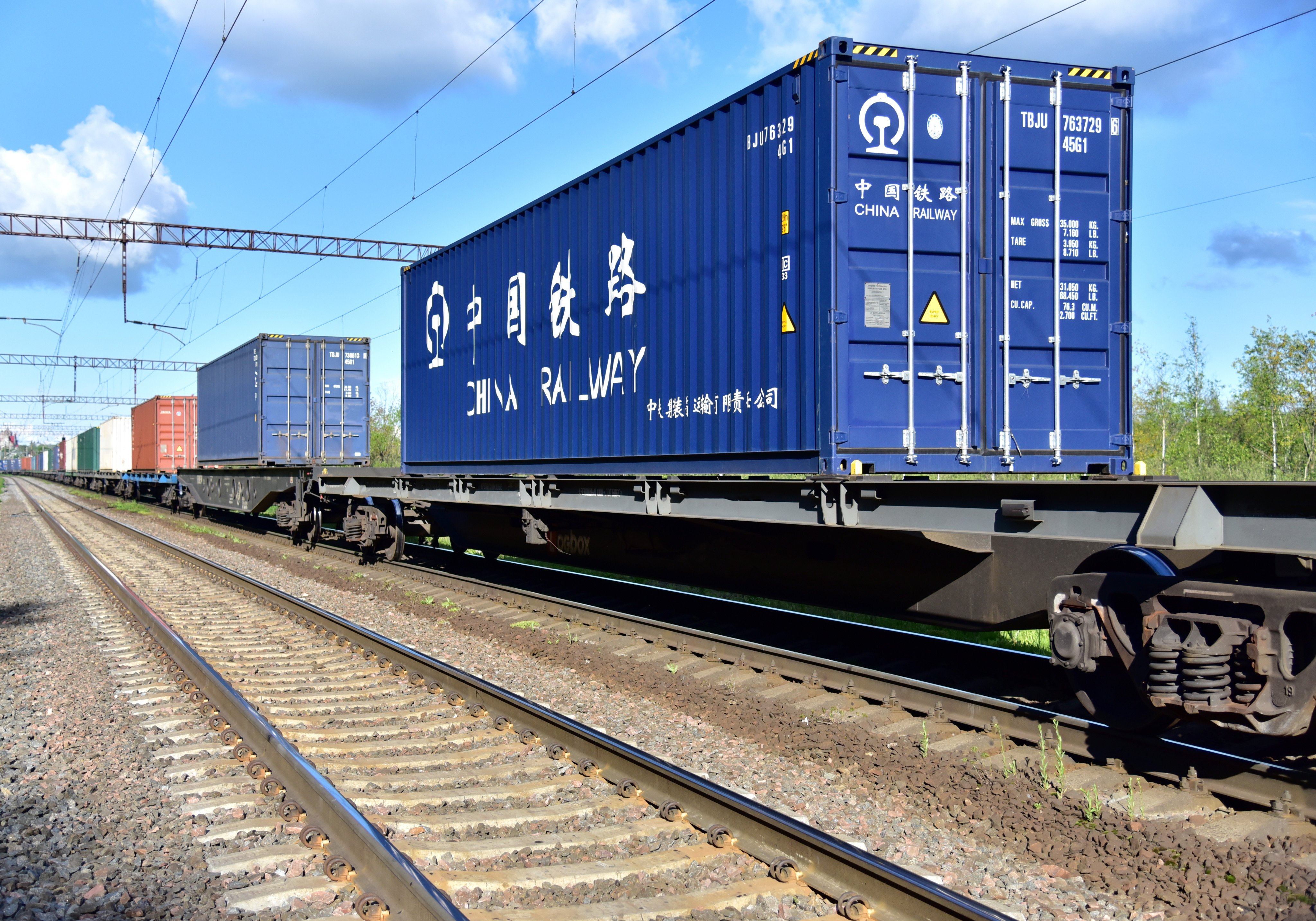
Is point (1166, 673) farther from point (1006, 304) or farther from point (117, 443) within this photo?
point (117, 443)

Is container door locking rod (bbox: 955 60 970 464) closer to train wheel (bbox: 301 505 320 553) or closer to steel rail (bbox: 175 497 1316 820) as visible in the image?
steel rail (bbox: 175 497 1316 820)

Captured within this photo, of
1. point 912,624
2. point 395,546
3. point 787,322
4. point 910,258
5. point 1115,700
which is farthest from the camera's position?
point 395,546

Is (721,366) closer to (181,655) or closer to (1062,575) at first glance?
(1062,575)

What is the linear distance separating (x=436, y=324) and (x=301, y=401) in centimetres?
949

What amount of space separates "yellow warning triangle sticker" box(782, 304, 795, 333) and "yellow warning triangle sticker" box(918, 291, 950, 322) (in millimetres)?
876

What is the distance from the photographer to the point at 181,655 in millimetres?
7289

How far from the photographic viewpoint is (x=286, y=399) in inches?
800

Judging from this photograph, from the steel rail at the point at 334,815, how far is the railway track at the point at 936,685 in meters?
3.20

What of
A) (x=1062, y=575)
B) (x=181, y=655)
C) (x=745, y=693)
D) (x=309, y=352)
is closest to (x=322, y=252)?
(x=309, y=352)

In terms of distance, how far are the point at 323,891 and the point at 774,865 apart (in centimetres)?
174

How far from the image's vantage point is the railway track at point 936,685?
4336 millimetres

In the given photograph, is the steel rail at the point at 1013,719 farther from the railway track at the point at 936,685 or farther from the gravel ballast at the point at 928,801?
the gravel ballast at the point at 928,801

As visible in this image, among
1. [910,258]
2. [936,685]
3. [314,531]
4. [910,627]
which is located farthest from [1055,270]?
[314,531]

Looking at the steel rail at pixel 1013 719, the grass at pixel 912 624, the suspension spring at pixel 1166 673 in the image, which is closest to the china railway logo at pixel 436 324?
the grass at pixel 912 624
